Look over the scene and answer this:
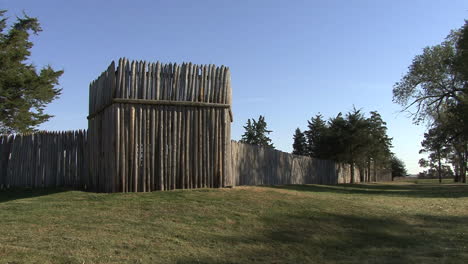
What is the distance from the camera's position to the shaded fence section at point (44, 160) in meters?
13.2

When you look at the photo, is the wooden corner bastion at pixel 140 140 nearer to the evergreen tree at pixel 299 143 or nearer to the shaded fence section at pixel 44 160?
the shaded fence section at pixel 44 160

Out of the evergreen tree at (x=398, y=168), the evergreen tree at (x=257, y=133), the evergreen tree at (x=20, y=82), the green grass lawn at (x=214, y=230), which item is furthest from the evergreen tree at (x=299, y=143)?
the green grass lawn at (x=214, y=230)

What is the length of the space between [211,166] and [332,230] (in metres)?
4.46

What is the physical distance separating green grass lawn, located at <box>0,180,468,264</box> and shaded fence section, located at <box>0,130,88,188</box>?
42.6 inches

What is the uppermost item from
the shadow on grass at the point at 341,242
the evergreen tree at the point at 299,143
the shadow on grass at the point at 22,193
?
the evergreen tree at the point at 299,143

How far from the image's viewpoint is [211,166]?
12383mm

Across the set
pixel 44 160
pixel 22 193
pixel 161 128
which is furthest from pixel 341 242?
pixel 44 160

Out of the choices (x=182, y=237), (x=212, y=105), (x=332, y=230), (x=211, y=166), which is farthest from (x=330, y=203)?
(x=182, y=237)

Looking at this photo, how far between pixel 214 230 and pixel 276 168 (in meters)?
13.2

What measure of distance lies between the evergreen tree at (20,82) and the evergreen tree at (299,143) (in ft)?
101

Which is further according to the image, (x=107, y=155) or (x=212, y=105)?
(x=212, y=105)

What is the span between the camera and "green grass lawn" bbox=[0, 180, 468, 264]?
22.2ft

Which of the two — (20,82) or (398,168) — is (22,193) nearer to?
(20,82)

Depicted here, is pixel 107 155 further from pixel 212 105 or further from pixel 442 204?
pixel 442 204
